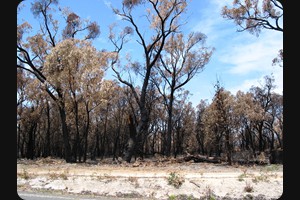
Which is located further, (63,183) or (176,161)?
(176,161)

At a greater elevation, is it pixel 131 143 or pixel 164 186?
pixel 131 143

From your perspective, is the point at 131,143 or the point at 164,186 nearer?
the point at 164,186

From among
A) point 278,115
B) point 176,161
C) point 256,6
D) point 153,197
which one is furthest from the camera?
point 278,115

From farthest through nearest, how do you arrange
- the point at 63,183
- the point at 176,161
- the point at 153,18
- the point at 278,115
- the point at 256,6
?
1. the point at 278,115
2. the point at 153,18
3. the point at 176,161
4. the point at 256,6
5. the point at 63,183

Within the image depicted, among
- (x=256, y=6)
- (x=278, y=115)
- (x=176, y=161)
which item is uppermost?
(x=256, y=6)

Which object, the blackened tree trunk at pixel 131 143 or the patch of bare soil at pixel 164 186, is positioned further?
the blackened tree trunk at pixel 131 143

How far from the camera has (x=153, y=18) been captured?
29.5 meters

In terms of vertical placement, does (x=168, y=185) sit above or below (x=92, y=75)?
below

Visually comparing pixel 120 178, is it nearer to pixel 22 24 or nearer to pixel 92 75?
pixel 92 75

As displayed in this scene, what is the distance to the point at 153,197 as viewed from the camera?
11.4 metres

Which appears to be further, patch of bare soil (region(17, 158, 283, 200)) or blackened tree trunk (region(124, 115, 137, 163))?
blackened tree trunk (region(124, 115, 137, 163))

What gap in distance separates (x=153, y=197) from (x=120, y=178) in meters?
2.00

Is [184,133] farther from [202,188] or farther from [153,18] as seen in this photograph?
[202,188]

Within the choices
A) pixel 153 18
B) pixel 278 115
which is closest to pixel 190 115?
pixel 278 115
